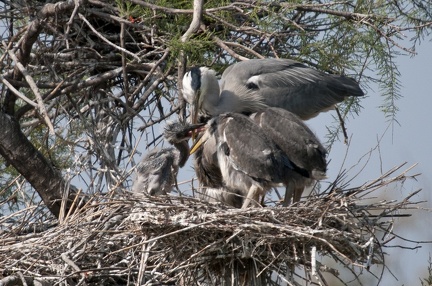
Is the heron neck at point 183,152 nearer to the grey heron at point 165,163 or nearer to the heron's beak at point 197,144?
the grey heron at point 165,163

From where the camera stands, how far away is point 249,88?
23.0 feet

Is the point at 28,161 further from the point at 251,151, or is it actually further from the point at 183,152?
the point at 251,151

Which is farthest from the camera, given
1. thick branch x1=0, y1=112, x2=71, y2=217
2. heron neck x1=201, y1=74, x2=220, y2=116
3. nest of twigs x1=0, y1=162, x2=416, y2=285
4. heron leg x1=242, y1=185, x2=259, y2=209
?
heron neck x1=201, y1=74, x2=220, y2=116

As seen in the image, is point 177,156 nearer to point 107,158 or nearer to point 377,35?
point 107,158

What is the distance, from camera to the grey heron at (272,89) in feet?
22.8

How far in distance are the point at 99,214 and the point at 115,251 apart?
31 cm

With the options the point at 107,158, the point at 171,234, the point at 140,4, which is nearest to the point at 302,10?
the point at 140,4

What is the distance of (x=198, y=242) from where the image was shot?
18.1 ft

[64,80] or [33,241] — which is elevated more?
[64,80]

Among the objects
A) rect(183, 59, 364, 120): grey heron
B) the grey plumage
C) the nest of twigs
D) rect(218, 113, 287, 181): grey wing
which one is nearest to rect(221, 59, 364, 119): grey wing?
rect(183, 59, 364, 120): grey heron

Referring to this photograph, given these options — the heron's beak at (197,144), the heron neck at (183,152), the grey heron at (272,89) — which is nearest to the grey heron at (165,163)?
the heron neck at (183,152)

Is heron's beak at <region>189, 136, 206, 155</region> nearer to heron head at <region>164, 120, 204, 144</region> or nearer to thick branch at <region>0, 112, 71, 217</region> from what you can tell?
heron head at <region>164, 120, 204, 144</region>

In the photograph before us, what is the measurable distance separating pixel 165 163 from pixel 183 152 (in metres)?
0.15

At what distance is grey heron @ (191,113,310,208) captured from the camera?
6.01m
